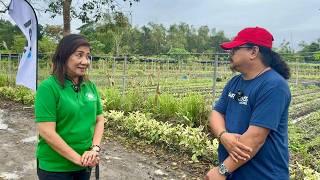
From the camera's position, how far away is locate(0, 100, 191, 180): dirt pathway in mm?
5188

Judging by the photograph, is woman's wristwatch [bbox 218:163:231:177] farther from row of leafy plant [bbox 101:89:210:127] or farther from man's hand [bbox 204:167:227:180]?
row of leafy plant [bbox 101:89:210:127]

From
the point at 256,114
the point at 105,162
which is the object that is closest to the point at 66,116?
the point at 256,114

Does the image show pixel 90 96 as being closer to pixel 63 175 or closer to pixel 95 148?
pixel 95 148

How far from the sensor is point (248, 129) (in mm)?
2188

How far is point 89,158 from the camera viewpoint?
2502 mm

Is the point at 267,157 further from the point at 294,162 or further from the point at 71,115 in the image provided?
the point at 294,162

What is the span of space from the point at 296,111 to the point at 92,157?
8.04m

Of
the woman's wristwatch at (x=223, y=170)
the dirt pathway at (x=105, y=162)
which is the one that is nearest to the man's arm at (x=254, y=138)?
the woman's wristwatch at (x=223, y=170)

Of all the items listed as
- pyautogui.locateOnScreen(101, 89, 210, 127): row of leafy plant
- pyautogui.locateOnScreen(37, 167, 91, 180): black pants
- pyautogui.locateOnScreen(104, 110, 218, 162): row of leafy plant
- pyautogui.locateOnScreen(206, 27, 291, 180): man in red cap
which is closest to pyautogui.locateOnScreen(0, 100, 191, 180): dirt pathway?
pyautogui.locateOnScreen(104, 110, 218, 162): row of leafy plant

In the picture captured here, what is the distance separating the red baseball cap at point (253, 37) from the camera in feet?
7.42

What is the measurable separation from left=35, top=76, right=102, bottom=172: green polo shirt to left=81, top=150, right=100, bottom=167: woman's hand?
7cm

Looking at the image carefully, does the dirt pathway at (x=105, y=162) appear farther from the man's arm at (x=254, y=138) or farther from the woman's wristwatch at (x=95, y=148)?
the man's arm at (x=254, y=138)

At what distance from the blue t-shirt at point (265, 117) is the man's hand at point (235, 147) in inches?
2.0

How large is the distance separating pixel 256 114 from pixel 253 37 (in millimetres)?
426
